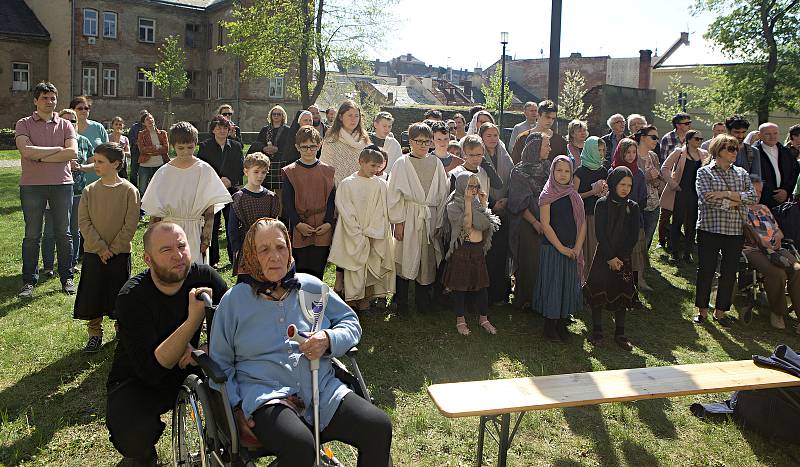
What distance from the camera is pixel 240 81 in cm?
3838

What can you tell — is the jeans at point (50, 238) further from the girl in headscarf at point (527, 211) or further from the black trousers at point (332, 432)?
the black trousers at point (332, 432)

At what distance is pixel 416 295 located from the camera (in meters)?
7.00

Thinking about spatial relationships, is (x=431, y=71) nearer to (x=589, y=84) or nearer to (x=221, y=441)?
(x=589, y=84)

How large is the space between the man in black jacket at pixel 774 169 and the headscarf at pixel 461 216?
4450mm

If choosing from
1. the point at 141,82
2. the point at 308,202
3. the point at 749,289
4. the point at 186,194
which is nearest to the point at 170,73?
the point at 141,82

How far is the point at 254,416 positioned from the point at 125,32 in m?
41.8

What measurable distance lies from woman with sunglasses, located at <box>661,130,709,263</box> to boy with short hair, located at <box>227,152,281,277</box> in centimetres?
621

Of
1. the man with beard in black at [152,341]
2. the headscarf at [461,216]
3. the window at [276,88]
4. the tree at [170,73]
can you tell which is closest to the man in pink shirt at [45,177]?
the man with beard in black at [152,341]

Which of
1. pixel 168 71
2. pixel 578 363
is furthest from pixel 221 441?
pixel 168 71


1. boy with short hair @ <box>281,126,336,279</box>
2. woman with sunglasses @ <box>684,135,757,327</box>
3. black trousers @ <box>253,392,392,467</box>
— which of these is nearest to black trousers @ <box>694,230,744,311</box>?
woman with sunglasses @ <box>684,135,757,327</box>

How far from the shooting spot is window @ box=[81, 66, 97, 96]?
125 ft

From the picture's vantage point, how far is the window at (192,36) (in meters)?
41.7

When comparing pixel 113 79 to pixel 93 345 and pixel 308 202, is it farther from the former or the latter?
pixel 93 345

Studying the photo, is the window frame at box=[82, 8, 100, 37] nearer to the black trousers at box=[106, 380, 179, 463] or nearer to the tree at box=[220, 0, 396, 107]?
the tree at box=[220, 0, 396, 107]
